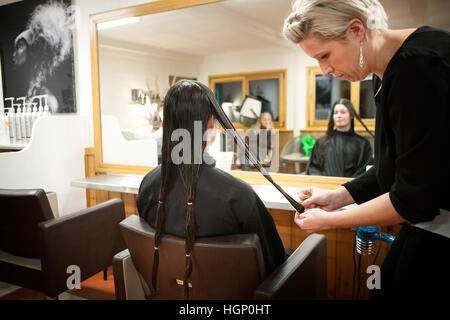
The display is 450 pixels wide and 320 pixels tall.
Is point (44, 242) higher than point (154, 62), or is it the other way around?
point (154, 62)

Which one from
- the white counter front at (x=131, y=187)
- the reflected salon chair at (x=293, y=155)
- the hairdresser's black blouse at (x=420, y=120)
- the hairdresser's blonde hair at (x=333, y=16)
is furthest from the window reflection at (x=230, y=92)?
the hairdresser's black blouse at (x=420, y=120)

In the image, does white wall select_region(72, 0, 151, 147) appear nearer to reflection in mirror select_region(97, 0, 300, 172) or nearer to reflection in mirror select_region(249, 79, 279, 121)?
reflection in mirror select_region(97, 0, 300, 172)

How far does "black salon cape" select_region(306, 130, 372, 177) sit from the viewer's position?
2.40 m

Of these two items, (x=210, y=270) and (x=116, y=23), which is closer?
(x=210, y=270)

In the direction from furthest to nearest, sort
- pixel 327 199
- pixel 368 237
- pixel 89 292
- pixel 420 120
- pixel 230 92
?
pixel 230 92
pixel 89 292
pixel 368 237
pixel 327 199
pixel 420 120

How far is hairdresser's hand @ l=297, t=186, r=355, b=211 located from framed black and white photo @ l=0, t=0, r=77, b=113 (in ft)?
7.11

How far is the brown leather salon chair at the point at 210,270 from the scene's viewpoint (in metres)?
0.90

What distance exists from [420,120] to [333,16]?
0.34 m

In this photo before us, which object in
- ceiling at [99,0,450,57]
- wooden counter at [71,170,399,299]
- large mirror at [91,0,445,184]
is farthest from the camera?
large mirror at [91,0,445,184]

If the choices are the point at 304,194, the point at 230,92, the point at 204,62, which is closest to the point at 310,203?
the point at 304,194

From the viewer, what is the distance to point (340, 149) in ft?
8.49

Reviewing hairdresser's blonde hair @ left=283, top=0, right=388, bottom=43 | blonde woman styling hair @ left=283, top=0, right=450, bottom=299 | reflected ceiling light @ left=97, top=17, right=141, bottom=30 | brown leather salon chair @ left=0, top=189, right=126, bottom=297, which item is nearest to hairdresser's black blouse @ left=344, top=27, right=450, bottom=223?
blonde woman styling hair @ left=283, top=0, right=450, bottom=299

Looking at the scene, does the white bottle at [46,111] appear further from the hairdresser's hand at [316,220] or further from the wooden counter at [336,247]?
the hairdresser's hand at [316,220]

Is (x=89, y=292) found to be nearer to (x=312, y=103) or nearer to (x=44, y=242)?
(x=44, y=242)
